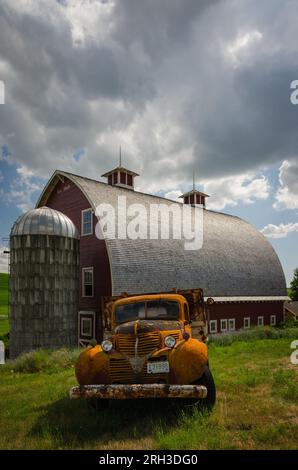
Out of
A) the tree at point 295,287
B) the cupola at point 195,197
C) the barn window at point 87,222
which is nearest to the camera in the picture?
the barn window at point 87,222

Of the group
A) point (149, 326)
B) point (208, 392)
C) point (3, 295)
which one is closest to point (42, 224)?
point (149, 326)

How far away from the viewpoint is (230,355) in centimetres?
1543

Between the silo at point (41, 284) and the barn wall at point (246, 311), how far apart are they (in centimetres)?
1122

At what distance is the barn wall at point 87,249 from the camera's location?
20.9 m

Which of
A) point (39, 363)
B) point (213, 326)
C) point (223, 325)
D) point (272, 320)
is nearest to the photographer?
point (39, 363)

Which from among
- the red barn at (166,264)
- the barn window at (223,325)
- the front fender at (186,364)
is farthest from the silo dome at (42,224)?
the barn window at (223,325)

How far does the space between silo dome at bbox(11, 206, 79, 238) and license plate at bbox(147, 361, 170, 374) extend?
12.9 meters

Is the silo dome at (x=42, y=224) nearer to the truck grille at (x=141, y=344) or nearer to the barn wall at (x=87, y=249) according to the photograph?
the barn wall at (x=87, y=249)

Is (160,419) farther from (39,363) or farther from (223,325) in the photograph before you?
(223,325)

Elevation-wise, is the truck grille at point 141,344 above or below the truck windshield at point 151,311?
below

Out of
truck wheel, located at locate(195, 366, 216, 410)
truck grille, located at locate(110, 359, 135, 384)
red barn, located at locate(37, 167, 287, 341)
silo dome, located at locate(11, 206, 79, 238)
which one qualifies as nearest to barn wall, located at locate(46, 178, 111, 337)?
red barn, located at locate(37, 167, 287, 341)

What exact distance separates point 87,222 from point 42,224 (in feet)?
14.5

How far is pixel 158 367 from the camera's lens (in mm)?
7102
